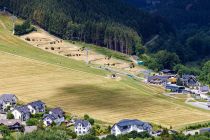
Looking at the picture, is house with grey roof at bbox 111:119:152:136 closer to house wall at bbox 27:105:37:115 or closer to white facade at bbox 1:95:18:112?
house wall at bbox 27:105:37:115

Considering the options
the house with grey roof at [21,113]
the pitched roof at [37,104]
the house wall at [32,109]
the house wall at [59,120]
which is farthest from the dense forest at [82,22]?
the house wall at [59,120]

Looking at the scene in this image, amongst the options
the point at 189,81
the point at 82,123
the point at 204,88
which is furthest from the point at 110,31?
the point at 82,123

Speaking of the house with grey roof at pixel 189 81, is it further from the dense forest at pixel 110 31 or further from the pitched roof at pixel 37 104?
the pitched roof at pixel 37 104

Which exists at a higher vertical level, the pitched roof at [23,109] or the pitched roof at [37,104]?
the pitched roof at [37,104]

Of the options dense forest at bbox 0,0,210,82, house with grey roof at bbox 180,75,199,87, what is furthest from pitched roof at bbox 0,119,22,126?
dense forest at bbox 0,0,210,82

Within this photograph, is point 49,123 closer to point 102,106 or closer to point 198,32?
point 102,106

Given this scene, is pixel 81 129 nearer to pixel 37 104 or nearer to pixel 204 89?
pixel 37 104
